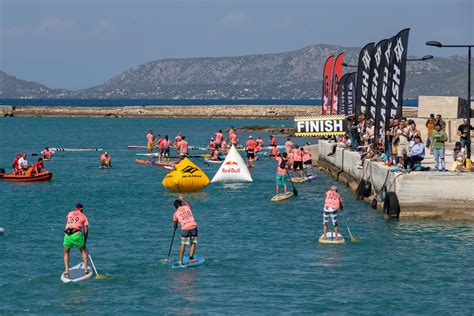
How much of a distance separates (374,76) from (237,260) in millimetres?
18858

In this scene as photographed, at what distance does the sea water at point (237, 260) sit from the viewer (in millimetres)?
23703

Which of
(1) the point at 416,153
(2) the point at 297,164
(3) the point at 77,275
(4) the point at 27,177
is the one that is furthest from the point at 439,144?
(4) the point at 27,177

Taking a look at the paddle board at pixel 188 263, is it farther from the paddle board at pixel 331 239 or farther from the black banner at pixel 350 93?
the black banner at pixel 350 93

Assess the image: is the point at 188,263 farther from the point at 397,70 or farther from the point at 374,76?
the point at 374,76

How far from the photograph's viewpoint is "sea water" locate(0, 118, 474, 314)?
2370 centimetres

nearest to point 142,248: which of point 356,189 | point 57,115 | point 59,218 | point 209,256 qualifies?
point 209,256

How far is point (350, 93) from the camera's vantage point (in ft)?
207

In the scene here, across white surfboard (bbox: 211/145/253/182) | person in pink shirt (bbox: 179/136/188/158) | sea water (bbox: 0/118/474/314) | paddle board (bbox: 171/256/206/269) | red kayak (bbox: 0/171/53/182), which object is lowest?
sea water (bbox: 0/118/474/314)

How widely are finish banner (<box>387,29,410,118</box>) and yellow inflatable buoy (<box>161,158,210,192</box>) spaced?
10248 mm

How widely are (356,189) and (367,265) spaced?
16.8 meters

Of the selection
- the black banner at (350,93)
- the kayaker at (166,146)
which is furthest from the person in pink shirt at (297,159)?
the kayaker at (166,146)

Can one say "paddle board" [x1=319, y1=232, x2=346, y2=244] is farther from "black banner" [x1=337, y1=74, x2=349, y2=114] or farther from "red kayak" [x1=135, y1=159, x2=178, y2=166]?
"red kayak" [x1=135, y1=159, x2=178, y2=166]

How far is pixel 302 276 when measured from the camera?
26.5 metres

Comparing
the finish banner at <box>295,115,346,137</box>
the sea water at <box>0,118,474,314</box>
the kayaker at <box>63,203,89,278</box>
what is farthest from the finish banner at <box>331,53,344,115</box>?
the kayaker at <box>63,203,89,278</box>
